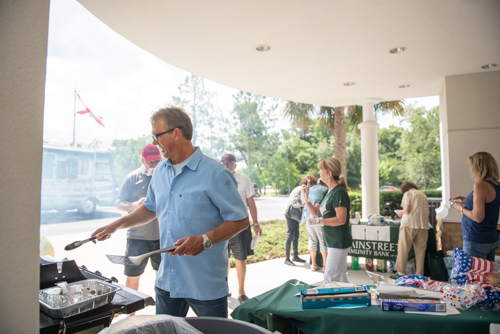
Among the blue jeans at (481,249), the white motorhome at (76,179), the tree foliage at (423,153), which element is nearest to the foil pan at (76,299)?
the blue jeans at (481,249)

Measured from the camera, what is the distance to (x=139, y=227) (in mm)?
3213

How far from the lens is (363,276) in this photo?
5074 mm

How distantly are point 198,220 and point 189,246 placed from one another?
255 millimetres

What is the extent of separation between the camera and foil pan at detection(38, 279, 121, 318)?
4.20ft

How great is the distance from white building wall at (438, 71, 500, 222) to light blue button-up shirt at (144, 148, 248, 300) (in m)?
5.09

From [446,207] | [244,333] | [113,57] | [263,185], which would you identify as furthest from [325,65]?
[113,57]

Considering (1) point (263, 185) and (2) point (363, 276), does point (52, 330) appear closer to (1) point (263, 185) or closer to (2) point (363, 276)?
(2) point (363, 276)

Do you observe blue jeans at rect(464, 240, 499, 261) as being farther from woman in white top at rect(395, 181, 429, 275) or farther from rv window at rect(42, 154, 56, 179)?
rv window at rect(42, 154, 56, 179)

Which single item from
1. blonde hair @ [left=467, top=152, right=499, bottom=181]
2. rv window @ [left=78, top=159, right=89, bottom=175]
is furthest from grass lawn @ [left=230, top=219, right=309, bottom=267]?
rv window @ [left=78, top=159, right=89, bottom=175]

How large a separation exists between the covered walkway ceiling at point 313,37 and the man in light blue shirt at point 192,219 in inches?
71.9

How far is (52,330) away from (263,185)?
21.6 meters

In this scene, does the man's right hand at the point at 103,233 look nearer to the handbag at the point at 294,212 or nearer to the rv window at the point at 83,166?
the handbag at the point at 294,212

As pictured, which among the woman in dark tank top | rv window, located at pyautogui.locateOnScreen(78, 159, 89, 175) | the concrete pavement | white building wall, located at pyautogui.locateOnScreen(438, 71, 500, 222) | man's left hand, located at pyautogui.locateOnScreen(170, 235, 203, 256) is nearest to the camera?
man's left hand, located at pyautogui.locateOnScreen(170, 235, 203, 256)

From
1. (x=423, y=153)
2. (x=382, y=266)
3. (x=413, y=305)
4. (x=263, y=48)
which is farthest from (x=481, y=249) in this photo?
(x=423, y=153)
